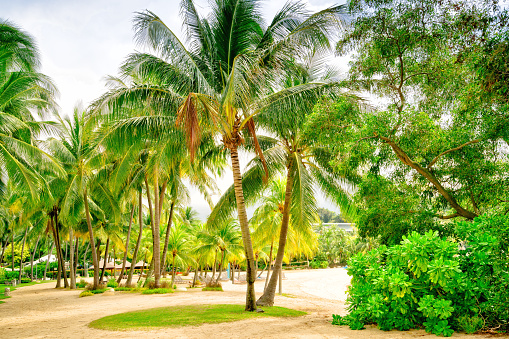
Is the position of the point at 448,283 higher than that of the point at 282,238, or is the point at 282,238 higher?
the point at 282,238

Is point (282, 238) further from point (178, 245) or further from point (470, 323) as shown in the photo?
point (178, 245)

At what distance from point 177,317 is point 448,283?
21.8 ft

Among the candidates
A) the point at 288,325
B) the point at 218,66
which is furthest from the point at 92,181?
the point at 288,325

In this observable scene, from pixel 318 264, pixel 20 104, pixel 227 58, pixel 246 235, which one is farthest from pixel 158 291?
pixel 318 264

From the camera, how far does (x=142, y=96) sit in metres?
10.8

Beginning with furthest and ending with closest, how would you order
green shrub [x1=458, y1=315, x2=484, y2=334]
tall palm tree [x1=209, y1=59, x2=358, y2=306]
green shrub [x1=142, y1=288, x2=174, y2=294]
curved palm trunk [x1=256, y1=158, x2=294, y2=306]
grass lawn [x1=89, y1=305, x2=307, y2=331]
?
green shrub [x1=142, y1=288, x2=174, y2=294], curved palm trunk [x1=256, y1=158, x2=294, y2=306], tall palm tree [x1=209, y1=59, x2=358, y2=306], grass lawn [x1=89, y1=305, x2=307, y2=331], green shrub [x1=458, y1=315, x2=484, y2=334]

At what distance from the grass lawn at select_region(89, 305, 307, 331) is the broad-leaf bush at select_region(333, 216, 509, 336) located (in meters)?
4.01

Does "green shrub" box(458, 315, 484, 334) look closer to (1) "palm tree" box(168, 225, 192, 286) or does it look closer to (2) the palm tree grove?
(2) the palm tree grove

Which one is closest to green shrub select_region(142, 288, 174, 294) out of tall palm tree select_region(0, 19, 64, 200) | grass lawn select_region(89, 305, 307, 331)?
grass lawn select_region(89, 305, 307, 331)

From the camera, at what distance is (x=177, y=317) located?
9.37 meters

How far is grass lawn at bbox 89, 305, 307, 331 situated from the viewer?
838 centimetres

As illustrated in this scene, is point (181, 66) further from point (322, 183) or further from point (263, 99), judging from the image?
point (322, 183)

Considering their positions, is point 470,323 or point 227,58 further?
point 227,58

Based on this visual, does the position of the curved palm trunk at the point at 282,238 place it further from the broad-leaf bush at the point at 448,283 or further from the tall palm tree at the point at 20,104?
the tall palm tree at the point at 20,104
